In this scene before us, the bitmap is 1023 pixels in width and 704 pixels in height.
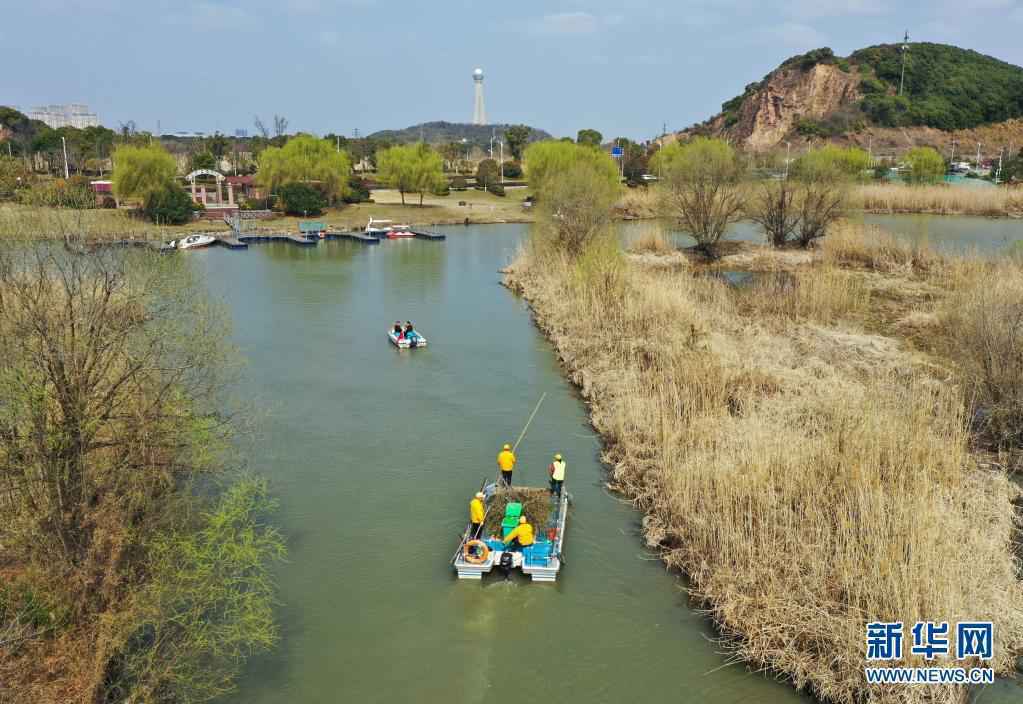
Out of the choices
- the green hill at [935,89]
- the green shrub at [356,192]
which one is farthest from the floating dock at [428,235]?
the green hill at [935,89]

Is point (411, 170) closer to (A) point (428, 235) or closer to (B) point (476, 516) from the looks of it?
(A) point (428, 235)

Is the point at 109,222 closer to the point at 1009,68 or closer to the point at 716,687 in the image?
the point at 716,687

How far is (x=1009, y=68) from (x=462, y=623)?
616 ft

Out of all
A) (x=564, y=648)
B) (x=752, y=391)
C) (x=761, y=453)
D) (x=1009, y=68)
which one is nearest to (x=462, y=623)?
(x=564, y=648)

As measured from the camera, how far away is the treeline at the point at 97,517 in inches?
392

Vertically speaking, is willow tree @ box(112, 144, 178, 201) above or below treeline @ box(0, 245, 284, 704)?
above

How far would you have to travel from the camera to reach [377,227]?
63188 mm

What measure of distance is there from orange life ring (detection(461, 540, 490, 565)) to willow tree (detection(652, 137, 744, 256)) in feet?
113

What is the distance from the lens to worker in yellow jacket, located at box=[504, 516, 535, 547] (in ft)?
45.3

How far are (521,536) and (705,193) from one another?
34.8 meters

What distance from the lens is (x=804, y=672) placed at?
10.9m

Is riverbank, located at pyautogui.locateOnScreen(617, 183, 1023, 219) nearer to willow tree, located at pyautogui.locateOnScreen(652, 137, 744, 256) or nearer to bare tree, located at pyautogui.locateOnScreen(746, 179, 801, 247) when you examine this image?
bare tree, located at pyautogui.locateOnScreen(746, 179, 801, 247)

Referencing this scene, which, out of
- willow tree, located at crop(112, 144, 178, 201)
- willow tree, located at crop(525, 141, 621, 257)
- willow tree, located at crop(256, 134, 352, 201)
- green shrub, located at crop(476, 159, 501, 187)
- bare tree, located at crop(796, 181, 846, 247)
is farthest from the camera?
green shrub, located at crop(476, 159, 501, 187)

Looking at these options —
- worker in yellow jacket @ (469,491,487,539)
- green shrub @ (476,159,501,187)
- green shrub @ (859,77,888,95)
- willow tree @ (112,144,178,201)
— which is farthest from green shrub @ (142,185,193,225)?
green shrub @ (859,77,888,95)
